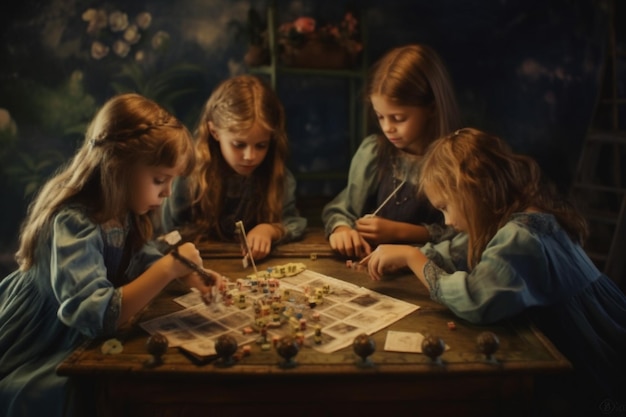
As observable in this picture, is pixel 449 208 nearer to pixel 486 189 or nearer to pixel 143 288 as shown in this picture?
pixel 486 189

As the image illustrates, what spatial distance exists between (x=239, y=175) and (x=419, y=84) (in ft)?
2.73

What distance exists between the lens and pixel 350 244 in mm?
2252

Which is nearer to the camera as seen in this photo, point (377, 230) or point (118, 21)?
point (377, 230)

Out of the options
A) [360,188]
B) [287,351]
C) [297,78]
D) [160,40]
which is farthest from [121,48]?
[287,351]

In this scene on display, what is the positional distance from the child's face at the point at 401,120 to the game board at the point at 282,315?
0.72 metres

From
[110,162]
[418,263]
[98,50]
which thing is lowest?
[418,263]

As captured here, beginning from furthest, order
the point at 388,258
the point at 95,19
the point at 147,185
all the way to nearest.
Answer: the point at 95,19, the point at 388,258, the point at 147,185

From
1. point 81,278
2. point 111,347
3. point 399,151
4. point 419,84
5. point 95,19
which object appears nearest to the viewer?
point 111,347

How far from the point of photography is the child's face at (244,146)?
7.73ft

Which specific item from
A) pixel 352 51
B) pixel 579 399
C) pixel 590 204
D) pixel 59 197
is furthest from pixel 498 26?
pixel 59 197

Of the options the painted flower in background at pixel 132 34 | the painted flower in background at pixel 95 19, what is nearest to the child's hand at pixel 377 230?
the painted flower in background at pixel 132 34

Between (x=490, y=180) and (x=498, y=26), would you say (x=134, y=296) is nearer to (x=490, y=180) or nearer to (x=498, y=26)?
(x=490, y=180)

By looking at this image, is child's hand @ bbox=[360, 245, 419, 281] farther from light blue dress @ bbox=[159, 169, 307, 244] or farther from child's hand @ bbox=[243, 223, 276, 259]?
light blue dress @ bbox=[159, 169, 307, 244]

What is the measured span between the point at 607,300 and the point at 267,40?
6.47 ft
